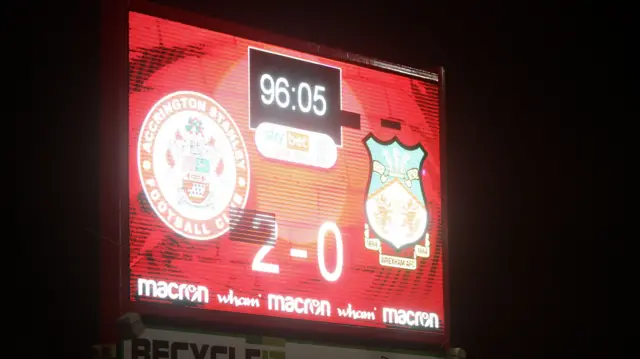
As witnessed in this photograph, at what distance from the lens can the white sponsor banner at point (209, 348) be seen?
849 centimetres

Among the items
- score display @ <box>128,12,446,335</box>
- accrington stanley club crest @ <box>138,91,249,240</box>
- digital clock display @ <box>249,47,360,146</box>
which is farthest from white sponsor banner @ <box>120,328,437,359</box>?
digital clock display @ <box>249,47,360,146</box>

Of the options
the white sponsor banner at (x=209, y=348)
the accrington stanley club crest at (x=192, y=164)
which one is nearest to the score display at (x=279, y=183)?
the accrington stanley club crest at (x=192, y=164)

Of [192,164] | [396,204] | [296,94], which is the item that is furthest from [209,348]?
[396,204]

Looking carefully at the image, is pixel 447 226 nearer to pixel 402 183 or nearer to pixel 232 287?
pixel 402 183

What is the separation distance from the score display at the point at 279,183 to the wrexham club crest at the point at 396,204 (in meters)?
0.01

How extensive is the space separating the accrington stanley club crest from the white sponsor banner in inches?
29.8

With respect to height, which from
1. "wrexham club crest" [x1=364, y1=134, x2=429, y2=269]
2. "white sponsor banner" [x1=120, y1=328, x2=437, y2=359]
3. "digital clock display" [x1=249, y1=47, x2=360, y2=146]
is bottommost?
"white sponsor banner" [x1=120, y1=328, x2=437, y2=359]

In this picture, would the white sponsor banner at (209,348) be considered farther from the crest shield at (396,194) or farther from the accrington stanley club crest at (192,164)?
the crest shield at (396,194)

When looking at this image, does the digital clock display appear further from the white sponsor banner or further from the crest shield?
the white sponsor banner

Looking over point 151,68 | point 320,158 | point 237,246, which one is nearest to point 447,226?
point 320,158

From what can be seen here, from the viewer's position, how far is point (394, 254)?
10227 mm

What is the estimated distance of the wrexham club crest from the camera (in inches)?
402

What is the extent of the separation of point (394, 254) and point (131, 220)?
2337 millimetres

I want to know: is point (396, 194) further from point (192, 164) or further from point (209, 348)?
point (209, 348)
